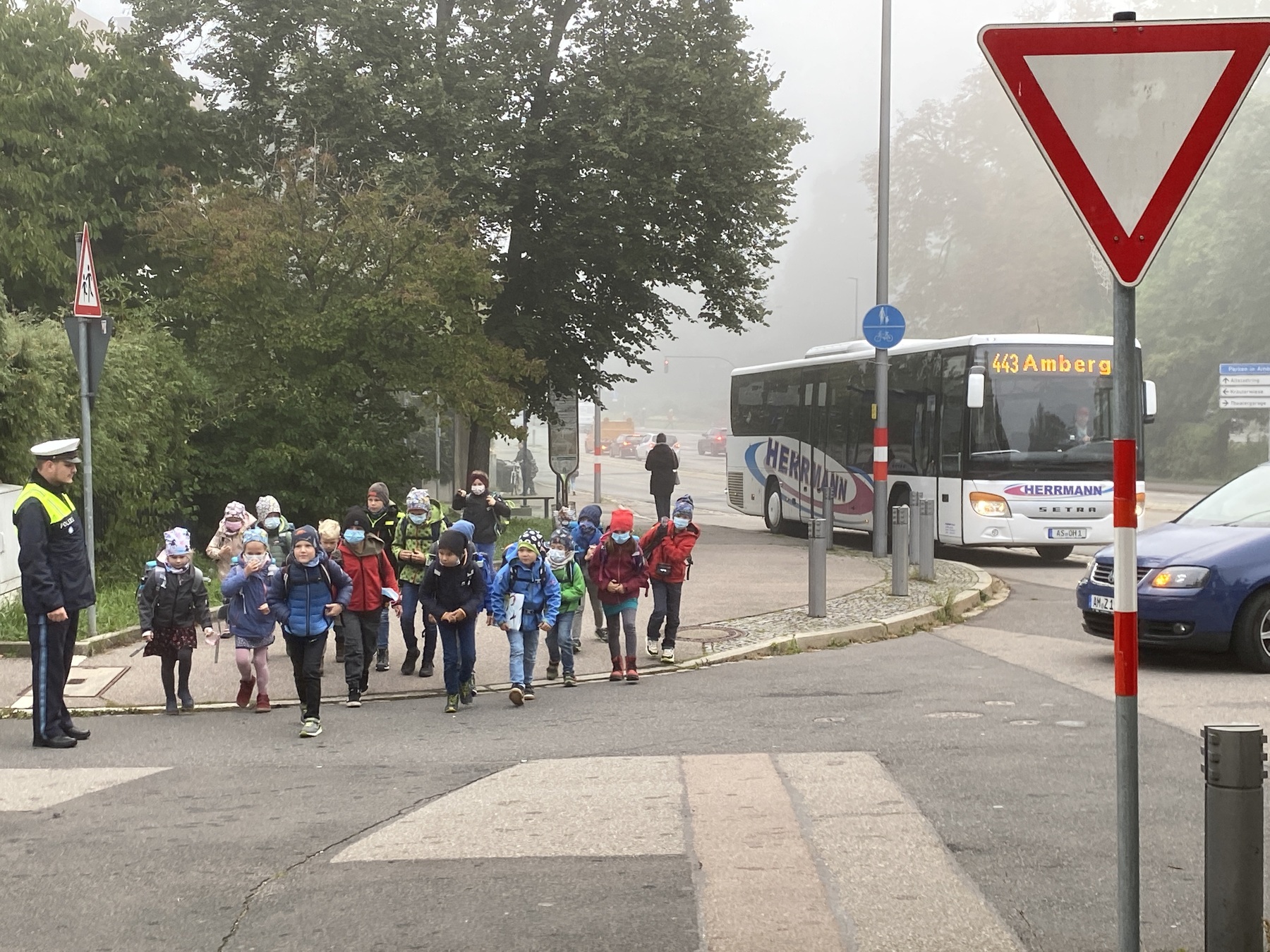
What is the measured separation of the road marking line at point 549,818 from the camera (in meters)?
6.08

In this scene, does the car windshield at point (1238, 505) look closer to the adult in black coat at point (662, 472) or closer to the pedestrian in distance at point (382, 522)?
the pedestrian in distance at point (382, 522)

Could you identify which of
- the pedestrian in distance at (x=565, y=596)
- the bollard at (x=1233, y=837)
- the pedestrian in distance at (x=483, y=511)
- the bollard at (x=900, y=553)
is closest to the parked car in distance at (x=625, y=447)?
the bollard at (x=900, y=553)

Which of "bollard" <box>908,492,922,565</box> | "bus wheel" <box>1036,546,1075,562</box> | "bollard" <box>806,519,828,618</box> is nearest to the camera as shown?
"bollard" <box>806,519,828,618</box>

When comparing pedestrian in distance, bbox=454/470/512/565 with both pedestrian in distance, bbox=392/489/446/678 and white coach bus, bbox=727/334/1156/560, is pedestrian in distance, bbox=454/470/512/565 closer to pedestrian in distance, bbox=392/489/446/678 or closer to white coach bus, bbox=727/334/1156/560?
pedestrian in distance, bbox=392/489/446/678

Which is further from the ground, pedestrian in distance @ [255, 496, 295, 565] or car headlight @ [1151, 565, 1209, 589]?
pedestrian in distance @ [255, 496, 295, 565]

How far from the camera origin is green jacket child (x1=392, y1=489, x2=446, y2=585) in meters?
11.6

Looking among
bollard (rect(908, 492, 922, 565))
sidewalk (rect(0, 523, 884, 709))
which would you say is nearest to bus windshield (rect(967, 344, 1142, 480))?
bollard (rect(908, 492, 922, 565))

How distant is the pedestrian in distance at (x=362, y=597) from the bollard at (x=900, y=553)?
630cm

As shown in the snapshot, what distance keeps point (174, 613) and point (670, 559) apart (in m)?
3.85

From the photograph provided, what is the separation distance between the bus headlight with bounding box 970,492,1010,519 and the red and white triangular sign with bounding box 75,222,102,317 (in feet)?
40.8

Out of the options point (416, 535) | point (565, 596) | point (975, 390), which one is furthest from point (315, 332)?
point (565, 596)

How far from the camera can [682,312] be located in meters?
30.2

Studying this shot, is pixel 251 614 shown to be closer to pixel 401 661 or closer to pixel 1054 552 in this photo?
pixel 401 661

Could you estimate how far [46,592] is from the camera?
8773mm
